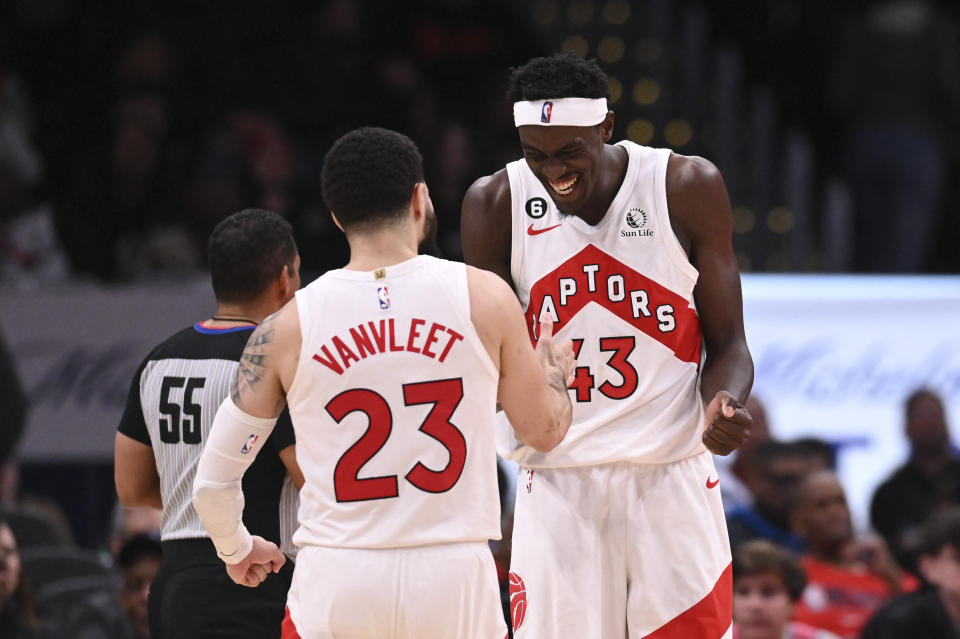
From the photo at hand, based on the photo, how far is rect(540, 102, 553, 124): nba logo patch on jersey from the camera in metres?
4.96

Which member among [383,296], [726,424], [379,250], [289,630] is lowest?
[289,630]

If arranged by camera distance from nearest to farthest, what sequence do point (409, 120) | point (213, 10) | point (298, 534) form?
1. point (298, 534)
2. point (409, 120)
3. point (213, 10)

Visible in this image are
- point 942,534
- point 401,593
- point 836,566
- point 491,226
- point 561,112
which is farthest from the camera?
point 836,566

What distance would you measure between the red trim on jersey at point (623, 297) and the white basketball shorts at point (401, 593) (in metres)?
1.22

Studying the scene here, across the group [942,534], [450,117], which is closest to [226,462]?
[942,534]

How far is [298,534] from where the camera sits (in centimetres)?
434

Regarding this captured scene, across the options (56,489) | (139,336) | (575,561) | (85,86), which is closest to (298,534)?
(575,561)

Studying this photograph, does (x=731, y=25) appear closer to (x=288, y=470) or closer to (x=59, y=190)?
(x=59, y=190)

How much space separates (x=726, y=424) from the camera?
15.3 ft

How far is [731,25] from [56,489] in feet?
26.5

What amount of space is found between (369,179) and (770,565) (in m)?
3.92

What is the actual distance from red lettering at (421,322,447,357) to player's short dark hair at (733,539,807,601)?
374 cm

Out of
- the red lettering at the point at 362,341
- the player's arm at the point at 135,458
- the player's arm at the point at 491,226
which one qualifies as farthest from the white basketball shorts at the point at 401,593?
the player's arm at the point at 491,226

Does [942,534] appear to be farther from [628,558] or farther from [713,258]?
[713,258]
